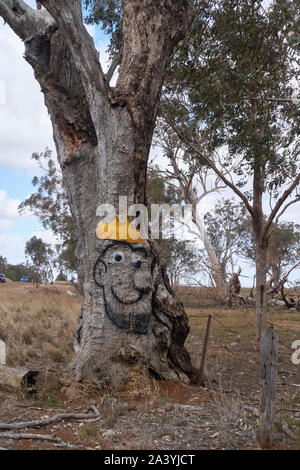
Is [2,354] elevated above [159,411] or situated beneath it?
elevated above

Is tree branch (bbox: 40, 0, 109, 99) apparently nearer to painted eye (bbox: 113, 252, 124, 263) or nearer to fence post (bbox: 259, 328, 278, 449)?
painted eye (bbox: 113, 252, 124, 263)

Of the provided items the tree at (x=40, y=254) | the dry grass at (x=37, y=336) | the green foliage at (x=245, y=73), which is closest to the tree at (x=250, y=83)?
the green foliage at (x=245, y=73)

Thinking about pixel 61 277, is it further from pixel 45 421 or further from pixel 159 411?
pixel 45 421

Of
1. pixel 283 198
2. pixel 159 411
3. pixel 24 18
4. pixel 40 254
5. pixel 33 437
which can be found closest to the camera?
pixel 33 437

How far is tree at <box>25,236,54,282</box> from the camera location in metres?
35.2

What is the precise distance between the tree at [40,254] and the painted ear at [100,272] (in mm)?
29790

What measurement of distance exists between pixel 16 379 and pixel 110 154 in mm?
2923

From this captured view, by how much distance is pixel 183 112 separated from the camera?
10.8m

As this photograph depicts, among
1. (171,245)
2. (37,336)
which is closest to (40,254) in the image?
(171,245)

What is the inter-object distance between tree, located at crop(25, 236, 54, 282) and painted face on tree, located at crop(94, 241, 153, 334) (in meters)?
29.9

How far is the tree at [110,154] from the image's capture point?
17.4 feet

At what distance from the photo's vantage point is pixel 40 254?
3900cm
